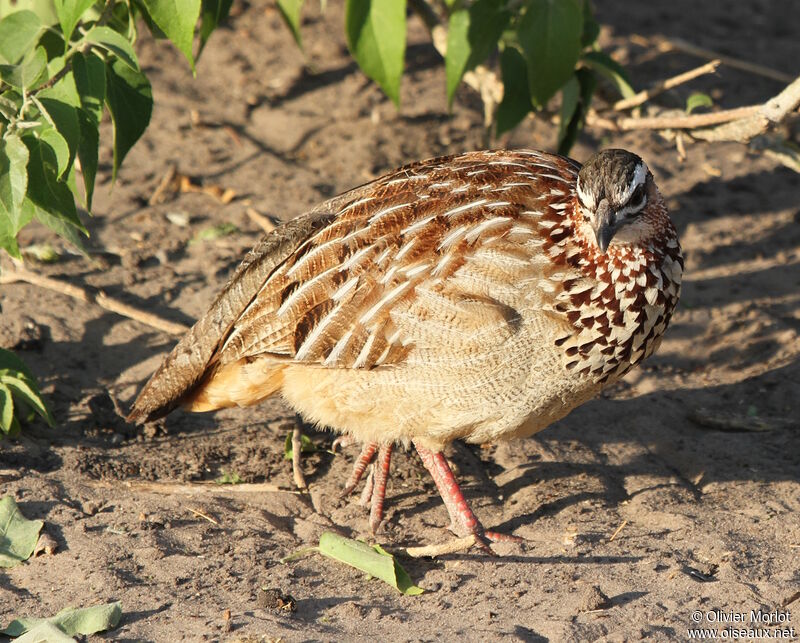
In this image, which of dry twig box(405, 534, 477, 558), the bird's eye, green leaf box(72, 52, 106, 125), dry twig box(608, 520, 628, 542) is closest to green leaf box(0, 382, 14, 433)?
green leaf box(72, 52, 106, 125)

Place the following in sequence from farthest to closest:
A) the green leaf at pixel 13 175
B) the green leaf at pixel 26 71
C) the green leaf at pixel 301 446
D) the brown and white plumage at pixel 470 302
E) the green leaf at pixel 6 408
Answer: the green leaf at pixel 301 446 < the green leaf at pixel 6 408 < the brown and white plumage at pixel 470 302 < the green leaf at pixel 26 71 < the green leaf at pixel 13 175

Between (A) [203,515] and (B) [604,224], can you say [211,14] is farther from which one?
(A) [203,515]

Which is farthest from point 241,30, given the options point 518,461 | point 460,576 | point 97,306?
point 460,576

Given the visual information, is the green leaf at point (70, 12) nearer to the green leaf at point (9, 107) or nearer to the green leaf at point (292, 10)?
the green leaf at point (9, 107)

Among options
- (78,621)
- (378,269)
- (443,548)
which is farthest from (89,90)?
(443,548)

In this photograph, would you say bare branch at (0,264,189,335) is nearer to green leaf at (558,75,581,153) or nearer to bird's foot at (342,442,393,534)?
bird's foot at (342,442,393,534)

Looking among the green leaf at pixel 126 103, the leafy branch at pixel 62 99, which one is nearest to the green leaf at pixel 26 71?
the leafy branch at pixel 62 99
